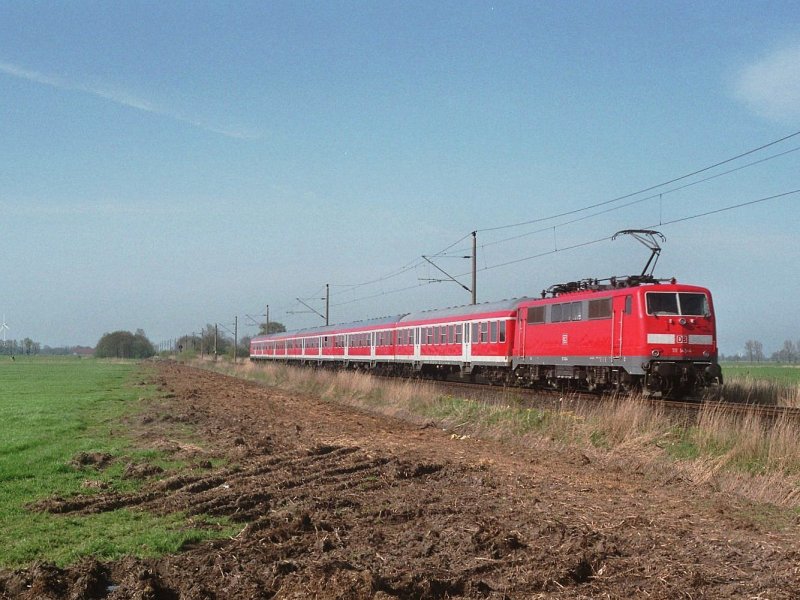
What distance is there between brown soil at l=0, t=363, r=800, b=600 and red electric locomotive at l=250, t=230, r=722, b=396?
1020cm

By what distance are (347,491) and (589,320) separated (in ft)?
55.2

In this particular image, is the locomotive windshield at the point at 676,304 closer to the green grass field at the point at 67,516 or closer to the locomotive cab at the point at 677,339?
the locomotive cab at the point at 677,339

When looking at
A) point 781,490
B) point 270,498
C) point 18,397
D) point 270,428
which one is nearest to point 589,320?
point 270,428

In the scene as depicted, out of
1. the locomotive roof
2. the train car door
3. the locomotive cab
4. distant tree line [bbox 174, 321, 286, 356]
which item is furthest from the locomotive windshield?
distant tree line [bbox 174, 321, 286, 356]

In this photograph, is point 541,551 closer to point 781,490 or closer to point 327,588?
point 327,588

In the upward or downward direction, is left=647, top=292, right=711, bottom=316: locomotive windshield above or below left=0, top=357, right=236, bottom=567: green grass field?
above

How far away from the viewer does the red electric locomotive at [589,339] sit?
2236 centimetres

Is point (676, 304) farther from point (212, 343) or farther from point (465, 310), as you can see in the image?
point (212, 343)

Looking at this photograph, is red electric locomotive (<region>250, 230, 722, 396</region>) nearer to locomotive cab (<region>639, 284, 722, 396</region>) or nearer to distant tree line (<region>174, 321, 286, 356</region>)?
locomotive cab (<region>639, 284, 722, 396</region>)

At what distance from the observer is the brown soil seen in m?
6.00

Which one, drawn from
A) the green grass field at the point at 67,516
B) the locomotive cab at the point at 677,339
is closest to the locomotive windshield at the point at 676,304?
the locomotive cab at the point at 677,339

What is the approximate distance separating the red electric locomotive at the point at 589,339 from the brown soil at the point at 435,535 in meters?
10.2

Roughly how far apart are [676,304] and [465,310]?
15.3 m

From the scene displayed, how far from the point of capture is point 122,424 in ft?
62.6
